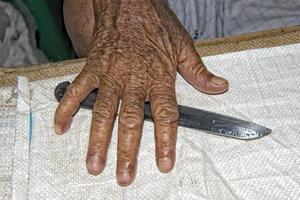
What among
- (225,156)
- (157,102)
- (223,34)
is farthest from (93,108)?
(223,34)

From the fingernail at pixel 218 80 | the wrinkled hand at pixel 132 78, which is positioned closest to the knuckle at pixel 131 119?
the wrinkled hand at pixel 132 78

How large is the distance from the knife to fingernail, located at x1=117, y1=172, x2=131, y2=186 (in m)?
0.12

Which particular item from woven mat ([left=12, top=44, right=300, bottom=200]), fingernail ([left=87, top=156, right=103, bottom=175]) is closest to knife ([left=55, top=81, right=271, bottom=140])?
woven mat ([left=12, top=44, right=300, bottom=200])

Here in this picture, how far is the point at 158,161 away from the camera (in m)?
0.72

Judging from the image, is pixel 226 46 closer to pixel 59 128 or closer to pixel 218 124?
pixel 218 124

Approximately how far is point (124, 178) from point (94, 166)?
1.9 inches

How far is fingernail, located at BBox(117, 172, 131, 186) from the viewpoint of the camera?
704 mm

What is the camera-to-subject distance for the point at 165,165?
2.35ft

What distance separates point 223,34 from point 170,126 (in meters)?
0.38

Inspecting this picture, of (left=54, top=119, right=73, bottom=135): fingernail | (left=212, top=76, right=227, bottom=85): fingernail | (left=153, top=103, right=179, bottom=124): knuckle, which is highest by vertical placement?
(left=212, top=76, right=227, bottom=85): fingernail

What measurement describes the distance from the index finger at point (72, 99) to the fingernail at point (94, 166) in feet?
0.29

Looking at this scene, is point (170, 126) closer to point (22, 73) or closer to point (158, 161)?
point (158, 161)

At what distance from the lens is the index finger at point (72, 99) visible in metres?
0.78

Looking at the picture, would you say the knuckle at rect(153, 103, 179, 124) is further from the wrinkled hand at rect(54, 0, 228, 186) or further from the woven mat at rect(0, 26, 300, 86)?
the woven mat at rect(0, 26, 300, 86)
